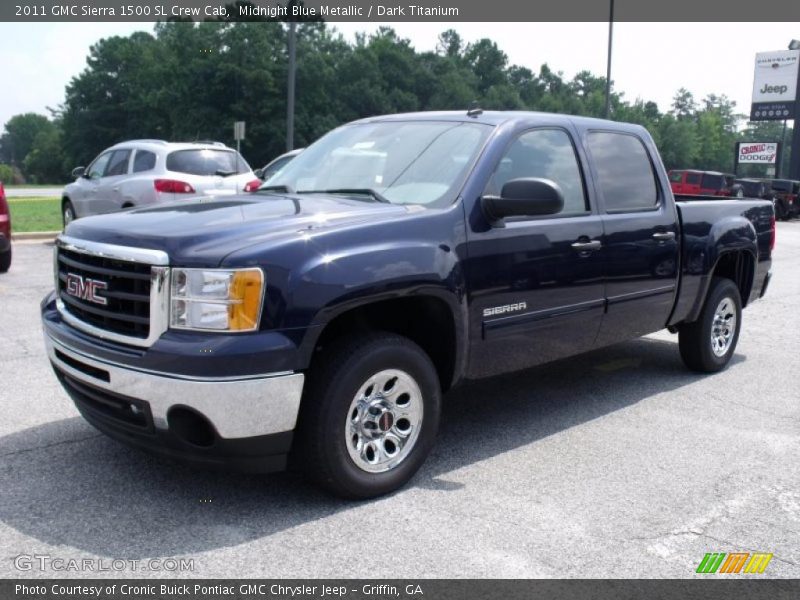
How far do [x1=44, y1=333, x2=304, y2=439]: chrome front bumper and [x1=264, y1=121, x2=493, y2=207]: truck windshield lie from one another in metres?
1.35

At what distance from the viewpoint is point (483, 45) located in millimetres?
107688

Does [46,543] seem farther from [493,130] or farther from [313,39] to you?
[313,39]

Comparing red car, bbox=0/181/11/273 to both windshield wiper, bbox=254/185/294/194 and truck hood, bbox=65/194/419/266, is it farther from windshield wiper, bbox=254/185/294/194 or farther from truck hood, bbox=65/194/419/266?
truck hood, bbox=65/194/419/266

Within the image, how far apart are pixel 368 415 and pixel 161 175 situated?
9510mm

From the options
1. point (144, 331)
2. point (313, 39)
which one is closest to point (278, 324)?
point (144, 331)

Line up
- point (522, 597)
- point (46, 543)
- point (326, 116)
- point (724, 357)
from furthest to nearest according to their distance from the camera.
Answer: point (326, 116) → point (724, 357) → point (46, 543) → point (522, 597)

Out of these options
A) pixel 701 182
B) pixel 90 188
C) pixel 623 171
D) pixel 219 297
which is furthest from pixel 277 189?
pixel 701 182

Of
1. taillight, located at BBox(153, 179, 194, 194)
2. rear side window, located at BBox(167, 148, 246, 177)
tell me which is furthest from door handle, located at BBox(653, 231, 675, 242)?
taillight, located at BBox(153, 179, 194, 194)

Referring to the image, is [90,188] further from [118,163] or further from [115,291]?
[115,291]

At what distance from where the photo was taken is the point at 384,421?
3.88 metres

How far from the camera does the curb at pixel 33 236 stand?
14365 millimetres

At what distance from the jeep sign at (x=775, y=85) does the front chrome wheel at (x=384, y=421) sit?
51.6 m

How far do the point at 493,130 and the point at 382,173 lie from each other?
2.18ft

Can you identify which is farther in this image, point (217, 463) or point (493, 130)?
point (493, 130)
